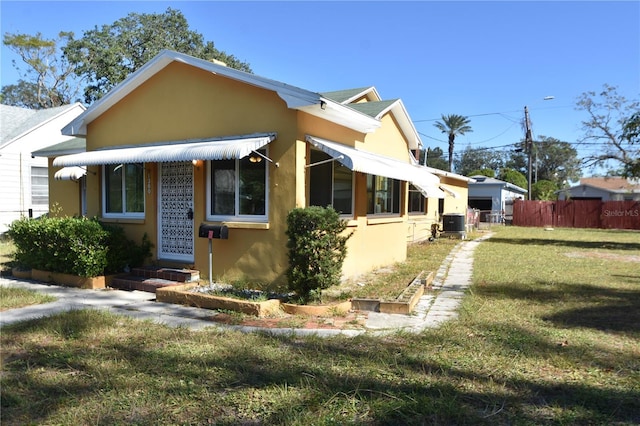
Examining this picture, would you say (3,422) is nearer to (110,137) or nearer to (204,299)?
(204,299)

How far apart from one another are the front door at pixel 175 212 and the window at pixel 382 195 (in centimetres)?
419

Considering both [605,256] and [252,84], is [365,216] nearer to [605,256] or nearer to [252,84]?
[252,84]

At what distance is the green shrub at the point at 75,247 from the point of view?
835cm

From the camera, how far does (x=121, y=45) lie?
2864cm

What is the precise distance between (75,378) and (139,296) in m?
3.98

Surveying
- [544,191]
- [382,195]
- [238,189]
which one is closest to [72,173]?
[238,189]

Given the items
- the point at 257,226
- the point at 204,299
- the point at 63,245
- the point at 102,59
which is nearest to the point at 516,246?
the point at 257,226

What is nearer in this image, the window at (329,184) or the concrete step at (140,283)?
the concrete step at (140,283)

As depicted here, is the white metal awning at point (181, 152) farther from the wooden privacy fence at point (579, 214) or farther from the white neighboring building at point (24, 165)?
the wooden privacy fence at point (579, 214)

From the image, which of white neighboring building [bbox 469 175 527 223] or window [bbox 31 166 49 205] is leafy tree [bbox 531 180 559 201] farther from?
window [bbox 31 166 49 205]

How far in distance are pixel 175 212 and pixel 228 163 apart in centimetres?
175

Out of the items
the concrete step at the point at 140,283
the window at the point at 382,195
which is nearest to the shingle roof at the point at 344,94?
the window at the point at 382,195

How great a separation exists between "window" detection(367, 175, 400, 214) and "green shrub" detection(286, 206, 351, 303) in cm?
382

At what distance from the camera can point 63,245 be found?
27.7ft
